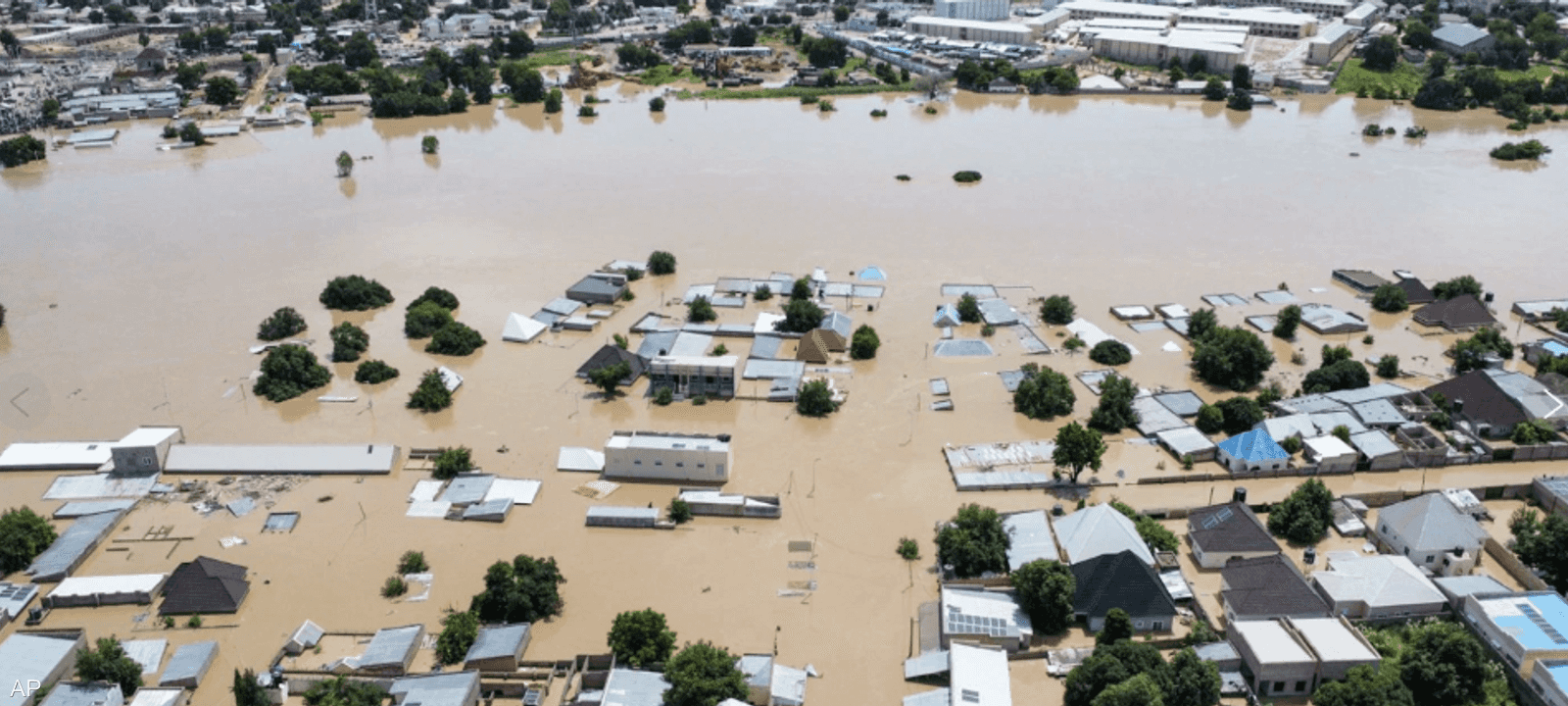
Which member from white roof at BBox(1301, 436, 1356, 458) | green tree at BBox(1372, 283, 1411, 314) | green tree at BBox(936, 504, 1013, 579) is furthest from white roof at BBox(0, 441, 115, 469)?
green tree at BBox(1372, 283, 1411, 314)

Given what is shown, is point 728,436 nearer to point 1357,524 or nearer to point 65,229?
point 1357,524

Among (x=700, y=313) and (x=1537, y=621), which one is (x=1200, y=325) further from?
(x=700, y=313)

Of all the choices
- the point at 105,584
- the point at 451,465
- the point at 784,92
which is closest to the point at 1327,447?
the point at 451,465

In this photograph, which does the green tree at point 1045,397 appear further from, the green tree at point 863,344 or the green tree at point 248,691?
the green tree at point 248,691

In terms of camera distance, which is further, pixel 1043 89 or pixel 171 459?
pixel 1043 89

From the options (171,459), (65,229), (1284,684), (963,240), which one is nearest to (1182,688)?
(1284,684)

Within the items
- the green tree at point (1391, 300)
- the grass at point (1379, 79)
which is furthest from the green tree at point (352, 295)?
the grass at point (1379, 79)

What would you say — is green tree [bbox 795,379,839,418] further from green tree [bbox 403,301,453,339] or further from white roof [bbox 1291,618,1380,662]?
white roof [bbox 1291,618,1380,662]
